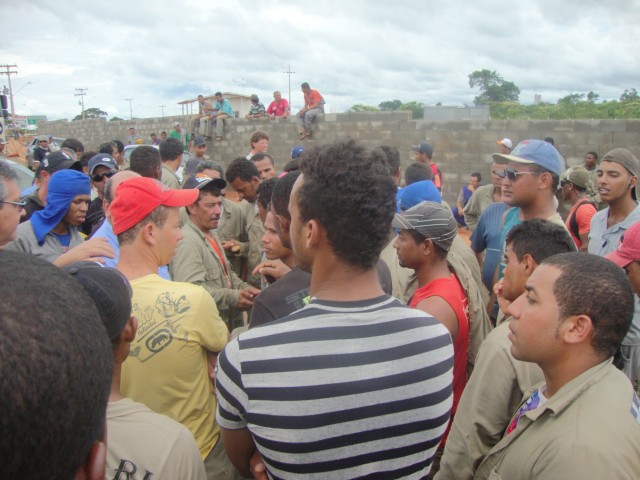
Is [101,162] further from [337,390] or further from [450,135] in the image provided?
[450,135]

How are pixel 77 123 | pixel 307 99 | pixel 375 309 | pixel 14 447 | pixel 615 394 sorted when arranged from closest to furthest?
pixel 14 447 → pixel 375 309 → pixel 615 394 → pixel 307 99 → pixel 77 123

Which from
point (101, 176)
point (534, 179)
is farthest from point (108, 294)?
point (101, 176)

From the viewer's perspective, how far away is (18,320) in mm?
627

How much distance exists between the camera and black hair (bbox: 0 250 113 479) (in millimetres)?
594

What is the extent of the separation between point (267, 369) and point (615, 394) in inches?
46.7

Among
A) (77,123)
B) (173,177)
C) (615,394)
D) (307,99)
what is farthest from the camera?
(77,123)

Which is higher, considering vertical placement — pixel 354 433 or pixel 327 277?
pixel 327 277

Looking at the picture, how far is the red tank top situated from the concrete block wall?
7220mm

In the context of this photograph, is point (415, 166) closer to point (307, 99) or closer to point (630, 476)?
point (630, 476)

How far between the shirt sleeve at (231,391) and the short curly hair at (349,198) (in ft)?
1.38

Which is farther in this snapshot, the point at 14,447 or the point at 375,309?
the point at 375,309

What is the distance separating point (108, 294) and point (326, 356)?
680mm

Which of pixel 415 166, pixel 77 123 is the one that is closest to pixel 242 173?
pixel 415 166

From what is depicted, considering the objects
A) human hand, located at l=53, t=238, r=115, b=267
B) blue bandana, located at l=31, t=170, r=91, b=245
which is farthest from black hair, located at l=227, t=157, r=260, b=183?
human hand, located at l=53, t=238, r=115, b=267
